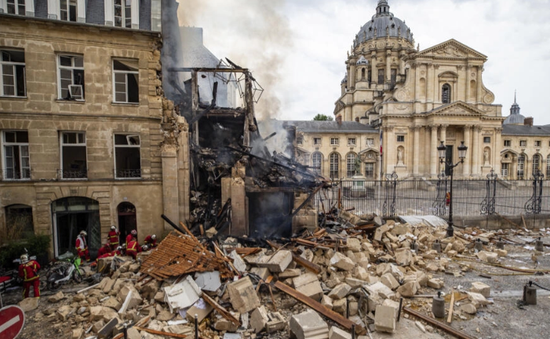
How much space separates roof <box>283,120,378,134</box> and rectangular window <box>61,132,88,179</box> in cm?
3212

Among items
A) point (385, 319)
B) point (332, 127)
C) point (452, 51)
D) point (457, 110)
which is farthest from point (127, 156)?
point (452, 51)

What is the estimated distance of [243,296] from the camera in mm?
6492

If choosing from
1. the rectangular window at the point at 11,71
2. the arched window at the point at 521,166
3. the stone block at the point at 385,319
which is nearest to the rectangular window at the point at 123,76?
the rectangular window at the point at 11,71

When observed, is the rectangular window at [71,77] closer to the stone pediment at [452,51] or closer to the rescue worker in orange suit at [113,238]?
the rescue worker in orange suit at [113,238]

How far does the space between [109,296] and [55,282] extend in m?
2.54

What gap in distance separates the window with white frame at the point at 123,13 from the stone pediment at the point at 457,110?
133 feet

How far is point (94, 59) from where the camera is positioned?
1100 centimetres

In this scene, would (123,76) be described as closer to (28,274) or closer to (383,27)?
(28,274)

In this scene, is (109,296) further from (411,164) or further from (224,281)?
(411,164)

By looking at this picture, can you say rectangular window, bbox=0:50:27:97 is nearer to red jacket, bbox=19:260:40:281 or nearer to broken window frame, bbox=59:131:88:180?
broken window frame, bbox=59:131:88:180

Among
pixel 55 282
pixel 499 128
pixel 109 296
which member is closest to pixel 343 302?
pixel 109 296

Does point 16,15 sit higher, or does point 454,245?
point 16,15

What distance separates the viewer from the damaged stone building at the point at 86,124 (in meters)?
10.5

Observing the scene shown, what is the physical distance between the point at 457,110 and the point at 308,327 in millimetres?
44993
